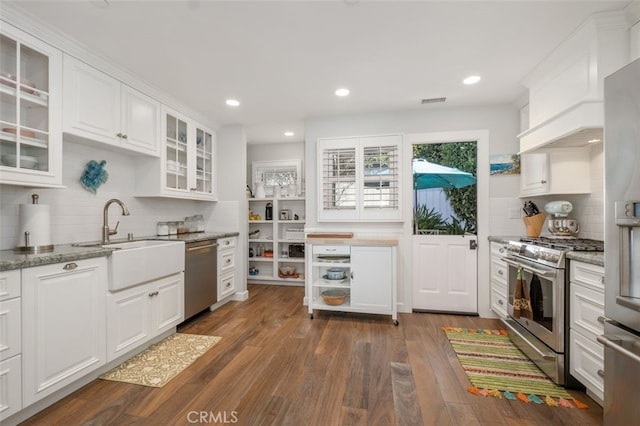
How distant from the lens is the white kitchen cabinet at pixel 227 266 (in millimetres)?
3559

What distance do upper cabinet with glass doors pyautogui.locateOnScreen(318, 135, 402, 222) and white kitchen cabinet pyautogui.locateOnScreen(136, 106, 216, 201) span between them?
1559mm

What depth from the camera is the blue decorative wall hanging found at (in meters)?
2.53

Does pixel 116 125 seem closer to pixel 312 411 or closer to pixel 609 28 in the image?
pixel 312 411

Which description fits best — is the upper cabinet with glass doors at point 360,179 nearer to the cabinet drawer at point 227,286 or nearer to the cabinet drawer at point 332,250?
the cabinet drawer at point 332,250

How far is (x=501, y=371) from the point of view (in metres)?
2.13

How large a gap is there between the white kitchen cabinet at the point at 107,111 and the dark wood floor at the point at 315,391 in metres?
1.89

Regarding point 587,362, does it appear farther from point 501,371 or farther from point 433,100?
point 433,100

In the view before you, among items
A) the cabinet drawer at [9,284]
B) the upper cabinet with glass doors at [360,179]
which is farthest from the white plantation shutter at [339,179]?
the cabinet drawer at [9,284]

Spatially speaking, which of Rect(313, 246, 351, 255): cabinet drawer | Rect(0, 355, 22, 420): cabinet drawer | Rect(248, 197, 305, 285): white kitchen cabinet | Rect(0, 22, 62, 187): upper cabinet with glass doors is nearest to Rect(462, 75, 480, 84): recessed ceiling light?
Rect(313, 246, 351, 255): cabinet drawer

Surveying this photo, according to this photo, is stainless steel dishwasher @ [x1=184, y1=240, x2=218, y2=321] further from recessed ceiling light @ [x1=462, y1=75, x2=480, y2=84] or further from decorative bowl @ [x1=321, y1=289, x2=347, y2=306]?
recessed ceiling light @ [x1=462, y1=75, x2=480, y2=84]

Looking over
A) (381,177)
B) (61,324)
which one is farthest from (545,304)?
(61,324)

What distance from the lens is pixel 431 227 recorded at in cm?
352

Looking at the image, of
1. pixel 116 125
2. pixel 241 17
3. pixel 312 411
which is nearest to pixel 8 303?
pixel 116 125

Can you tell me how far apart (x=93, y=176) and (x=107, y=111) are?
62cm
